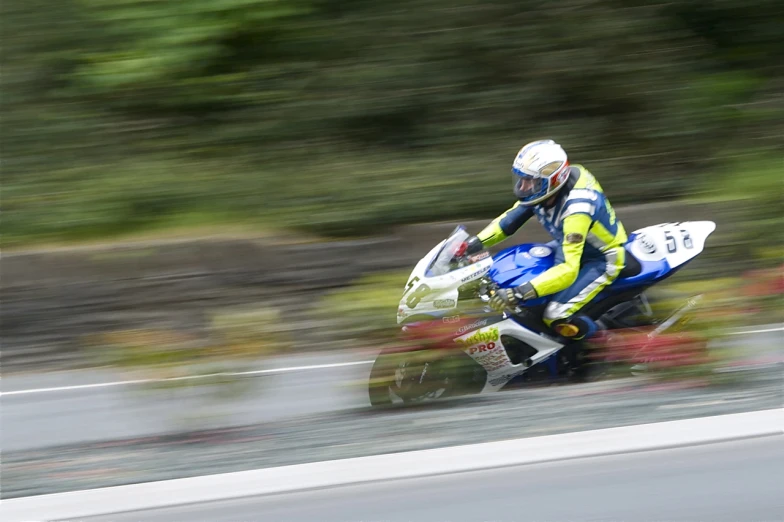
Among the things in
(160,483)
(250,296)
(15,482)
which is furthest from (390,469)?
(250,296)

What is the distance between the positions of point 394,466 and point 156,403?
1713mm

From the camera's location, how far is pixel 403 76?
10867mm

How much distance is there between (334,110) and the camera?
35.2 feet

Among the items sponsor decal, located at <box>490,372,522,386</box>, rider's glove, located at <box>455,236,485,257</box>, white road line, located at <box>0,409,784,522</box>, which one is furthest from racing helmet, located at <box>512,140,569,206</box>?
white road line, located at <box>0,409,784,522</box>

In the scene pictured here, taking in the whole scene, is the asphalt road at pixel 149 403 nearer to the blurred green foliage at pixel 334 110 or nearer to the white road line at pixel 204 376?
the white road line at pixel 204 376

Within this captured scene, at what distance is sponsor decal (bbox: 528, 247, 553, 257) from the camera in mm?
5820

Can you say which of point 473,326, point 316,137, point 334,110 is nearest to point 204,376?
point 473,326

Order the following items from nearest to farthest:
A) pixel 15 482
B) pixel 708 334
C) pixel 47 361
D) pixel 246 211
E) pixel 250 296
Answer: pixel 15 482, pixel 708 334, pixel 47 361, pixel 250 296, pixel 246 211

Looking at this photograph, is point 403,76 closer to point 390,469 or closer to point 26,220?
point 26,220

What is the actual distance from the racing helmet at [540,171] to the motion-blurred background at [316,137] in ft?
9.22

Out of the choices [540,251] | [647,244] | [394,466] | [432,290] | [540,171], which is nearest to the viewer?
[394,466]

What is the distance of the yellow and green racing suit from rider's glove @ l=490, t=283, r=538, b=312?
42mm

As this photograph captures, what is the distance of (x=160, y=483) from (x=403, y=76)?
333 inches

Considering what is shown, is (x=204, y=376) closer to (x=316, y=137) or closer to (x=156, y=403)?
(x=156, y=403)
